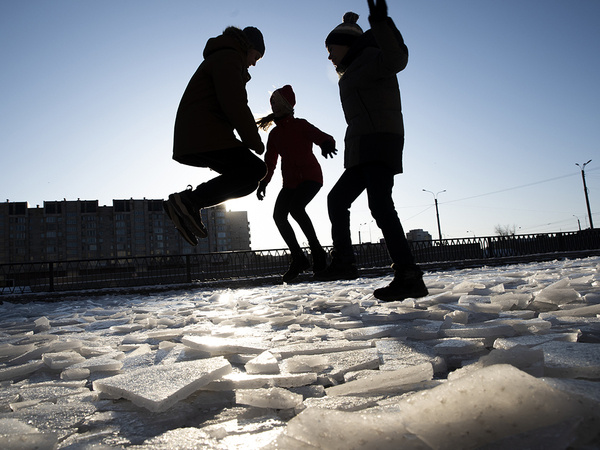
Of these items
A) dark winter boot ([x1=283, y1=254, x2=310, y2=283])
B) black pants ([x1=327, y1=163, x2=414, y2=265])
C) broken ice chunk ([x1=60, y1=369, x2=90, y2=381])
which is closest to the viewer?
broken ice chunk ([x1=60, y1=369, x2=90, y2=381])

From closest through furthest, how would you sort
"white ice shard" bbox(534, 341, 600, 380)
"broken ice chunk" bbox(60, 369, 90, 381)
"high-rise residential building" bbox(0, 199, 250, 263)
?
"white ice shard" bbox(534, 341, 600, 380) → "broken ice chunk" bbox(60, 369, 90, 381) → "high-rise residential building" bbox(0, 199, 250, 263)

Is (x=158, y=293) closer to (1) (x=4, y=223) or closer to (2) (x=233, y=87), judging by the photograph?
(2) (x=233, y=87)

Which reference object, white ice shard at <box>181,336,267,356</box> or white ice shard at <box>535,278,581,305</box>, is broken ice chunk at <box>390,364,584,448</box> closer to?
white ice shard at <box>181,336,267,356</box>

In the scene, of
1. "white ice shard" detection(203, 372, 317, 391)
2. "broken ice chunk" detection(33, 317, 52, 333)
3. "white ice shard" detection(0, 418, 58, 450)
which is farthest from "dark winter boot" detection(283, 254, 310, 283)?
"white ice shard" detection(0, 418, 58, 450)

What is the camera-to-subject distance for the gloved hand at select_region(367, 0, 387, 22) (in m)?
2.36

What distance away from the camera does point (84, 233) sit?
90.6m

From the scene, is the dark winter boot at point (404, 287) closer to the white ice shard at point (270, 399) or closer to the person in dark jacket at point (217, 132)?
the person in dark jacket at point (217, 132)

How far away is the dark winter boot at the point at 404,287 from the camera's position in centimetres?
251

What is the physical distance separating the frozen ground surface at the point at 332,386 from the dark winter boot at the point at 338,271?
603mm

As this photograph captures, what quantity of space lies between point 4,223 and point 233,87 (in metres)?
104

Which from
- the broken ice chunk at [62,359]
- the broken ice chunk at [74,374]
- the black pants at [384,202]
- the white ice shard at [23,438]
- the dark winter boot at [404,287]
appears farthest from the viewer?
the black pants at [384,202]

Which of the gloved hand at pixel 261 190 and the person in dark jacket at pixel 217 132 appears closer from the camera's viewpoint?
the person in dark jacket at pixel 217 132

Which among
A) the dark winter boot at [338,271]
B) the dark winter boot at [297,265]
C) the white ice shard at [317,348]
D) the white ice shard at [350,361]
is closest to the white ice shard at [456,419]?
the white ice shard at [350,361]

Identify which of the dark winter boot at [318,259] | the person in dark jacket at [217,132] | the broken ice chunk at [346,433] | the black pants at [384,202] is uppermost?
the person in dark jacket at [217,132]
